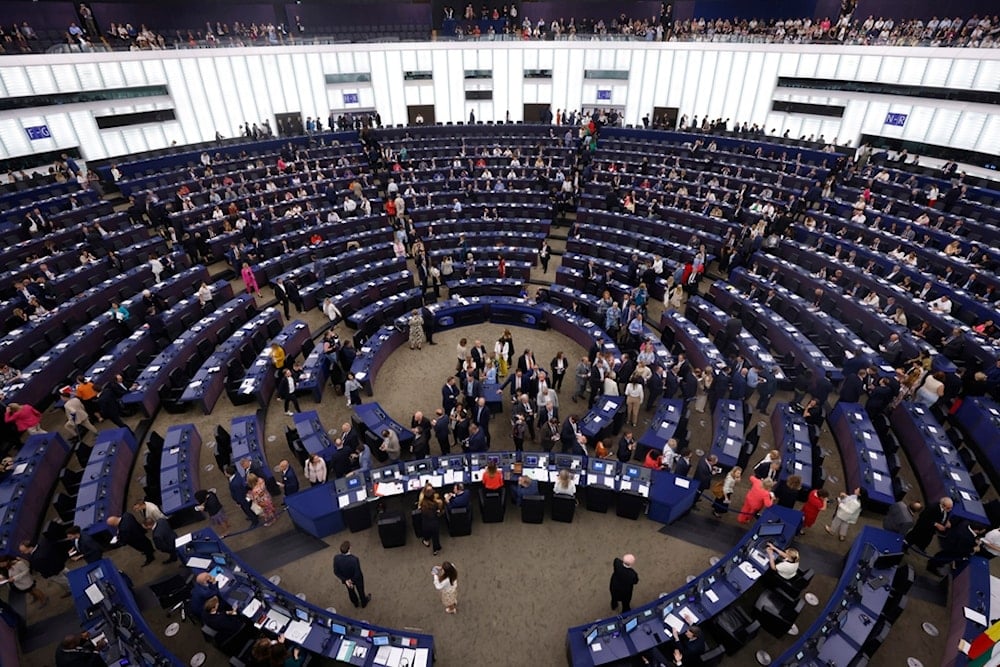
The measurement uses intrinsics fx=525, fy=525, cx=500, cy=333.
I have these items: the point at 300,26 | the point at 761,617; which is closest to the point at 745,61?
the point at 300,26

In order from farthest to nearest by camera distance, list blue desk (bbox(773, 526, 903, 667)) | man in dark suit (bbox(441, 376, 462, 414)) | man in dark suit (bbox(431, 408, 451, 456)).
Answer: man in dark suit (bbox(441, 376, 462, 414)) → man in dark suit (bbox(431, 408, 451, 456)) → blue desk (bbox(773, 526, 903, 667))

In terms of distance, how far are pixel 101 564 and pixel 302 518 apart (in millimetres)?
3590

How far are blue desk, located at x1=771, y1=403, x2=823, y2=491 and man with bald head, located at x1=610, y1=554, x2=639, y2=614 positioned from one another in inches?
189

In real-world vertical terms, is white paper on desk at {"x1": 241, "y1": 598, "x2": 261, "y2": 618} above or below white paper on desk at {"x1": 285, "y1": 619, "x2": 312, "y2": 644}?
above

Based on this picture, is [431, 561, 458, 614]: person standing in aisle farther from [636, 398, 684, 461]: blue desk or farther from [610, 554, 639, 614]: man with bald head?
[636, 398, 684, 461]: blue desk

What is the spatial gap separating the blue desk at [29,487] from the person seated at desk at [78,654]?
3.76 metres

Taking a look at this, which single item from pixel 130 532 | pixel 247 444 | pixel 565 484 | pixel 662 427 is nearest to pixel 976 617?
pixel 662 427

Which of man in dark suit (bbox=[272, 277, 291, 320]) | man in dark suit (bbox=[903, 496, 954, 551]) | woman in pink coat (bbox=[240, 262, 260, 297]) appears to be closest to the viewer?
man in dark suit (bbox=[903, 496, 954, 551])

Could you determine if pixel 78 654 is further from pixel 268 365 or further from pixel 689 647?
pixel 689 647

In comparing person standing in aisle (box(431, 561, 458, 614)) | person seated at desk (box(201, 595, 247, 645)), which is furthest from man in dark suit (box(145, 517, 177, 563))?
person standing in aisle (box(431, 561, 458, 614))

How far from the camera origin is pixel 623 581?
960 cm

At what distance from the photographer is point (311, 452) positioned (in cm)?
1324

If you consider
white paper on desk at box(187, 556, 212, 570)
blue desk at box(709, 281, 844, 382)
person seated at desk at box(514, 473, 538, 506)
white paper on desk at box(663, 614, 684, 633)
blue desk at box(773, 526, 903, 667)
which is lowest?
person seated at desk at box(514, 473, 538, 506)

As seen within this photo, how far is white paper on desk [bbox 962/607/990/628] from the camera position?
8672 mm
